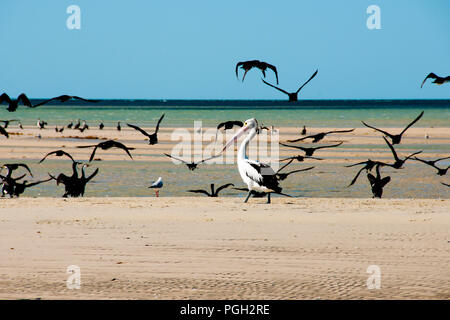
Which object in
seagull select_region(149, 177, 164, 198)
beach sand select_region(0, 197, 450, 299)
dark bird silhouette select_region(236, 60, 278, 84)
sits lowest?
beach sand select_region(0, 197, 450, 299)

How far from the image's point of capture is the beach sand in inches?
264

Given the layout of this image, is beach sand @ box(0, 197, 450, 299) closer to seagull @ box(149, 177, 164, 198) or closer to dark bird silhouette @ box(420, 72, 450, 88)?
dark bird silhouette @ box(420, 72, 450, 88)

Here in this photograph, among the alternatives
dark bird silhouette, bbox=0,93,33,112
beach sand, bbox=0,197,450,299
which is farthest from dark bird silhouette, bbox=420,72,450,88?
dark bird silhouette, bbox=0,93,33,112

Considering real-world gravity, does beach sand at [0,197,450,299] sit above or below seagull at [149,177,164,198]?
below

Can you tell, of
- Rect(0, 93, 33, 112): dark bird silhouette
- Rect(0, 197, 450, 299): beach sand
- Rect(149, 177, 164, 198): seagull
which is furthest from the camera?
Rect(149, 177, 164, 198): seagull

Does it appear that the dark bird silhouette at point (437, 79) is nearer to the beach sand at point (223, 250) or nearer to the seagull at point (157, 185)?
the beach sand at point (223, 250)

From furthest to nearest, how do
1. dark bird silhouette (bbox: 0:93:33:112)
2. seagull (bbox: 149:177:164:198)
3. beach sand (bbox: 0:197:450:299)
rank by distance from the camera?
seagull (bbox: 149:177:164:198), dark bird silhouette (bbox: 0:93:33:112), beach sand (bbox: 0:197:450:299)

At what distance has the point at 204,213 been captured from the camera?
11.6 metres

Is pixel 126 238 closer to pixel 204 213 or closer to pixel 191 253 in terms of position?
pixel 191 253

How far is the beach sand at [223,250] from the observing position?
264 inches

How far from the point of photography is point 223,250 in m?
8.48

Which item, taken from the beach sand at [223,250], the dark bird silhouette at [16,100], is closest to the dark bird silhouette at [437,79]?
the beach sand at [223,250]

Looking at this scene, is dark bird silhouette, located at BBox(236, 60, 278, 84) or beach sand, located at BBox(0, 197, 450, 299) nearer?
beach sand, located at BBox(0, 197, 450, 299)

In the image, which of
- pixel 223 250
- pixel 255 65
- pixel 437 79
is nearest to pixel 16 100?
pixel 255 65
